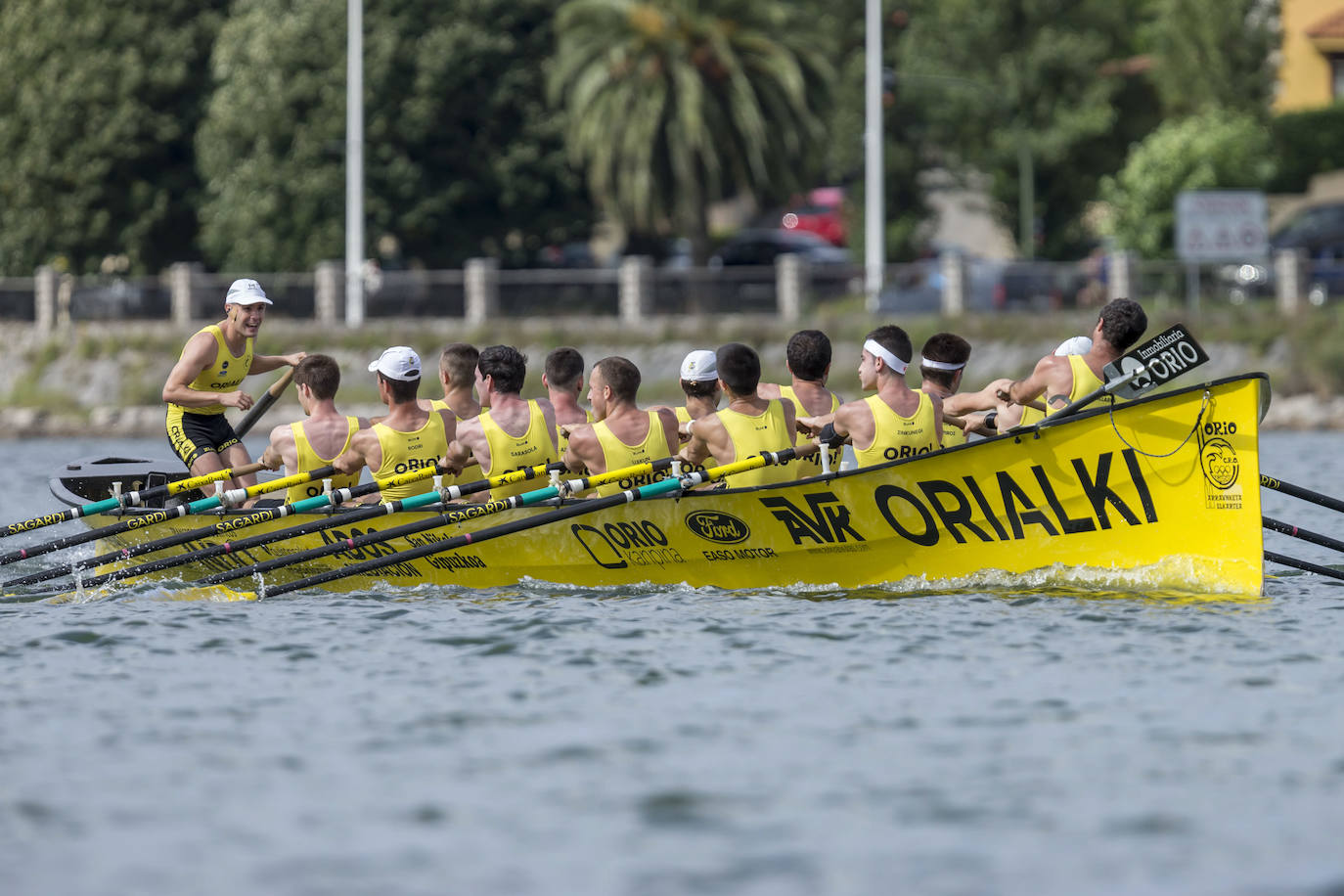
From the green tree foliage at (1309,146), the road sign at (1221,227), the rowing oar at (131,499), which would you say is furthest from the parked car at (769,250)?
the rowing oar at (131,499)

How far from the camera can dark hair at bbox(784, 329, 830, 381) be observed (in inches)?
522

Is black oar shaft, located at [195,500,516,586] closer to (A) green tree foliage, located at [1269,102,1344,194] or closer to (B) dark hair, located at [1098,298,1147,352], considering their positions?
(B) dark hair, located at [1098,298,1147,352]

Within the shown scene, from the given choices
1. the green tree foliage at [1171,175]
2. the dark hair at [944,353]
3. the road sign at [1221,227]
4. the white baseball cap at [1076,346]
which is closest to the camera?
the dark hair at [944,353]

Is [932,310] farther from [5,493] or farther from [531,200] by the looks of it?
[5,493]

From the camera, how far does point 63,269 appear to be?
4488 cm

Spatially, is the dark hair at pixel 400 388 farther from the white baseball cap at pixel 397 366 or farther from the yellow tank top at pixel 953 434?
the yellow tank top at pixel 953 434

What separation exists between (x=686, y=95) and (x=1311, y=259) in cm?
1139

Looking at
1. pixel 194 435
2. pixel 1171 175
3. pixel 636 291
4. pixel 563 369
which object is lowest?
pixel 194 435

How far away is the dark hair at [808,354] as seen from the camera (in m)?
13.3

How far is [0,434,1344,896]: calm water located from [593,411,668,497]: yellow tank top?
0.76 meters

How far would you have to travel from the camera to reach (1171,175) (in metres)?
39.3

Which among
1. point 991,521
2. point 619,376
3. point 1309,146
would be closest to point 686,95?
point 1309,146

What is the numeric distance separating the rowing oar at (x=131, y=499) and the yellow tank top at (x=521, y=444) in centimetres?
171

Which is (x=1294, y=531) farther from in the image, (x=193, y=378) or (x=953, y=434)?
(x=193, y=378)
